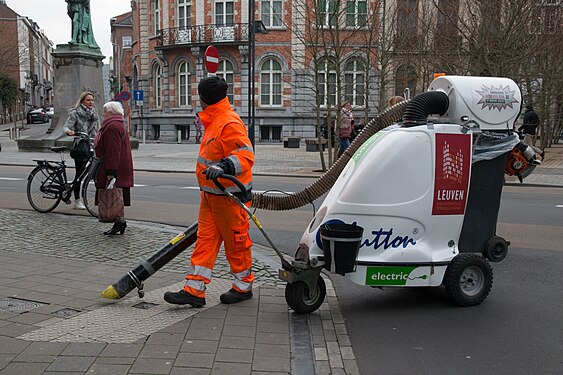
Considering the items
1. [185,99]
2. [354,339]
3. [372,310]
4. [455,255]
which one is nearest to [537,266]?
[455,255]

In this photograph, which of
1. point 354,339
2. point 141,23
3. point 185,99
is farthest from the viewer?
point 141,23

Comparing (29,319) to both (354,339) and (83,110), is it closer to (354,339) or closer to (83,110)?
(354,339)

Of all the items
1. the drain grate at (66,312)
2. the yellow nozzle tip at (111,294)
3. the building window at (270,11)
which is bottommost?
the drain grate at (66,312)

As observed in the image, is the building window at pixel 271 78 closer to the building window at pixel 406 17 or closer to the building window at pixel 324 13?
the building window at pixel 406 17

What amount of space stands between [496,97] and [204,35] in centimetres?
3750

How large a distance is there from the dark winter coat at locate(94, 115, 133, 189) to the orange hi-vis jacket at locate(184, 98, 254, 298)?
3.11m

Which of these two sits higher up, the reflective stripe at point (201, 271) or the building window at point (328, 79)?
the building window at point (328, 79)

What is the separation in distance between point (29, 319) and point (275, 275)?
2460 mm

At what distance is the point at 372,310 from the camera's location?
5332mm

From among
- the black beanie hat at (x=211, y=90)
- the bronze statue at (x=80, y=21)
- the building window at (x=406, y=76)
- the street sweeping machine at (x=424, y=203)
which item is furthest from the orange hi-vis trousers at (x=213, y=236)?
the bronze statue at (x=80, y=21)

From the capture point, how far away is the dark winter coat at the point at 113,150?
25.9ft

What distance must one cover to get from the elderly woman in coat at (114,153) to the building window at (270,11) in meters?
33.5

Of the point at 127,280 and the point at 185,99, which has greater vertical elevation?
the point at 185,99

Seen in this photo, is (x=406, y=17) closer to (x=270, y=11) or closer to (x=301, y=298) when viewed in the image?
(x=270, y=11)
